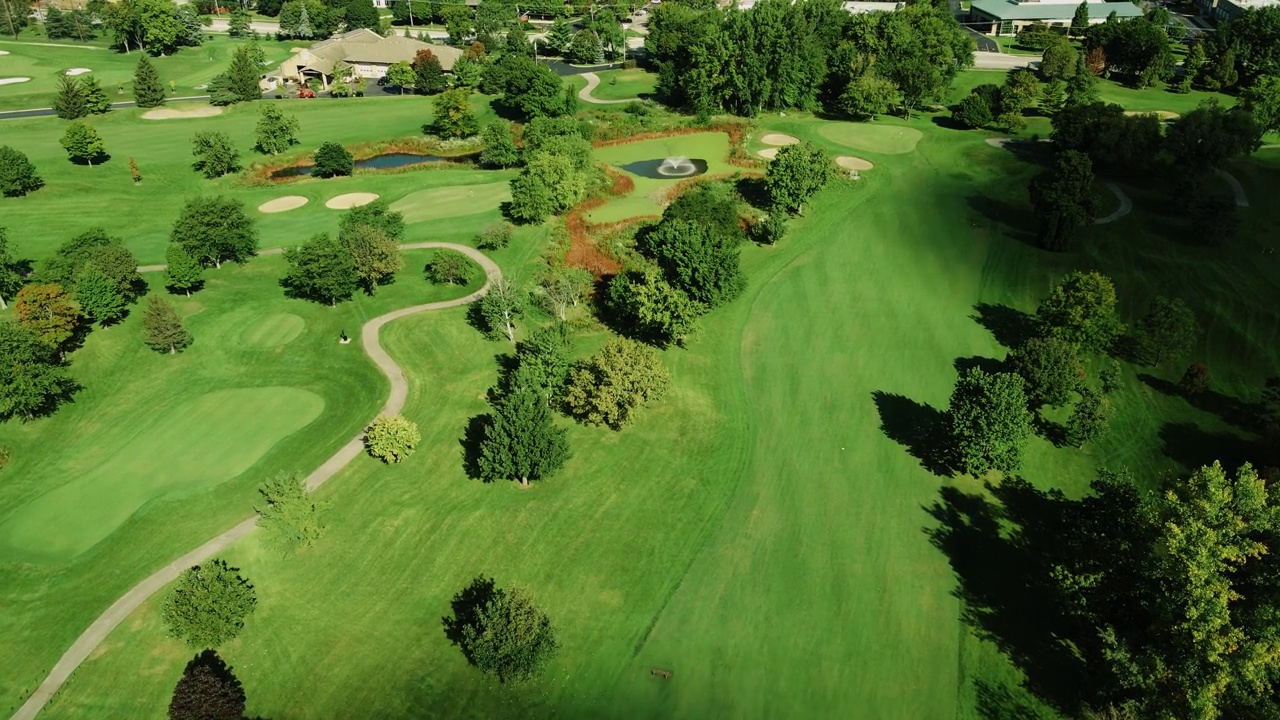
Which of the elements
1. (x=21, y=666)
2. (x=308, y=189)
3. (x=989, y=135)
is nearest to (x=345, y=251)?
(x=308, y=189)

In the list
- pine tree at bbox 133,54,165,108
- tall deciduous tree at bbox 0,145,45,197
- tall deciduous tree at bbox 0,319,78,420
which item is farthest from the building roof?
tall deciduous tree at bbox 0,319,78,420

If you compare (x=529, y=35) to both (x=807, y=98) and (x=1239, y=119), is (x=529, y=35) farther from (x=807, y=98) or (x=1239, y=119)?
(x=1239, y=119)

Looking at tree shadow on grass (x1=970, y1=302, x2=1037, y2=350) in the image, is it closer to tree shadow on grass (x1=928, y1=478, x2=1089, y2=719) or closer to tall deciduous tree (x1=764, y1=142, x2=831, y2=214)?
tree shadow on grass (x1=928, y1=478, x2=1089, y2=719)

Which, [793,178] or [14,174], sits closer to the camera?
[793,178]

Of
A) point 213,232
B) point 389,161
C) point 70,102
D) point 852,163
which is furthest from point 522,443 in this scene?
point 70,102

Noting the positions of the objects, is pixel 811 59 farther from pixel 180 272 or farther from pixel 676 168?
pixel 180 272

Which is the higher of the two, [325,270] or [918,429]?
[325,270]
